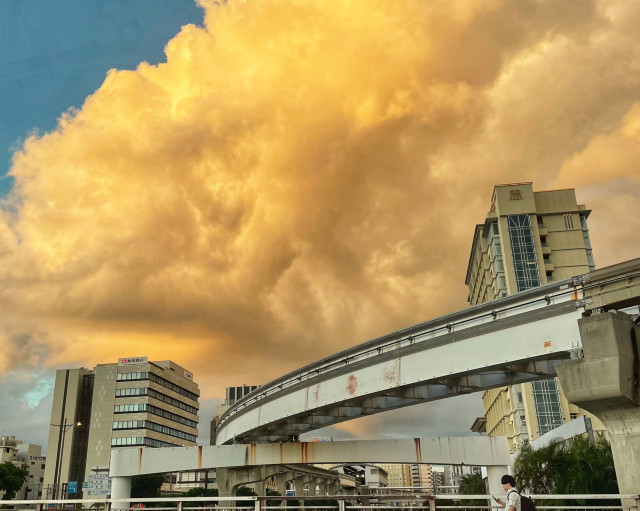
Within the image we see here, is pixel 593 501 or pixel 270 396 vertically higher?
pixel 270 396

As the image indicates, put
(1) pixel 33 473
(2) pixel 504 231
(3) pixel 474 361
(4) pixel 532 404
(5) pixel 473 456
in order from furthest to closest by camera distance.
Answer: (1) pixel 33 473 < (2) pixel 504 231 < (4) pixel 532 404 < (5) pixel 473 456 < (3) pixel 474 361

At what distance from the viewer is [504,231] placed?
99188 mm

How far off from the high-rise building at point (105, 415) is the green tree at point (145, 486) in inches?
500

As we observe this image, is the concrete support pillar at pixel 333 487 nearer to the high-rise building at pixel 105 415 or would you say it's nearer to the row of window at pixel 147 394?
the high-rise building at pixel 105 415

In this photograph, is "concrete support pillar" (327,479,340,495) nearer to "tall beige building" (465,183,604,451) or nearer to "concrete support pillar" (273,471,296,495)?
"tall beige building" (465,183,604,451)

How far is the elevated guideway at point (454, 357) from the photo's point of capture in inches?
710

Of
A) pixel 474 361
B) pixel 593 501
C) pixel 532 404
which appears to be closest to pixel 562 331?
pixel 474 361

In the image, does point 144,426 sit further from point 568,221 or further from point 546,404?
point 568,221

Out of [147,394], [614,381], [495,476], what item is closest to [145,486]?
[147,394]

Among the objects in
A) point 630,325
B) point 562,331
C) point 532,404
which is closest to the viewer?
point 630,325

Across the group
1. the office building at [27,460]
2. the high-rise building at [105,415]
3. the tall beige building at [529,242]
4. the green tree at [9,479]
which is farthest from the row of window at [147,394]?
the tall beige building at [529,242]

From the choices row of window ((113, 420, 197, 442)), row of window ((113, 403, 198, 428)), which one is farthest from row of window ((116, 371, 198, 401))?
row of window ((113, 420, 197, 442))

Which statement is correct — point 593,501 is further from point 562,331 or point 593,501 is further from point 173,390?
point 173,390

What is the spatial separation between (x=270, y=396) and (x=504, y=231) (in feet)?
249
